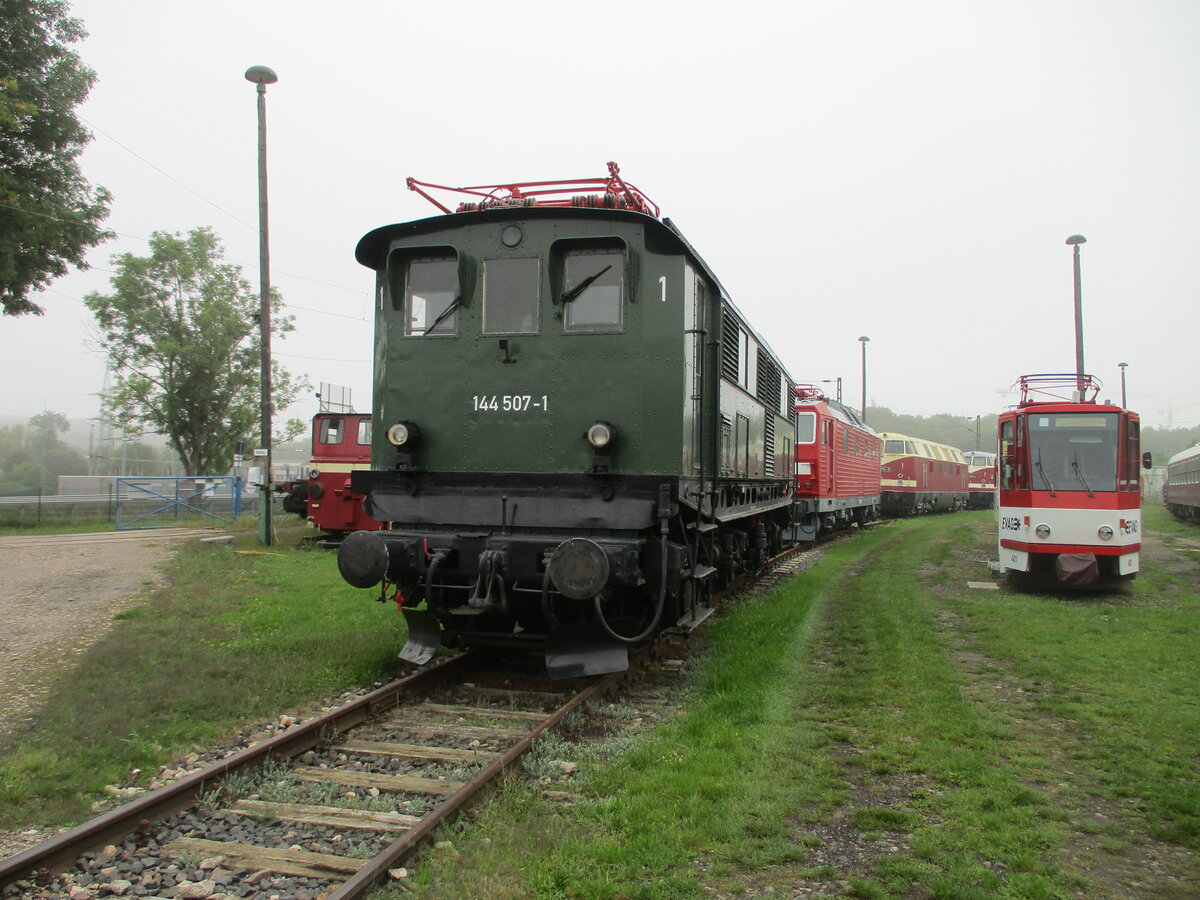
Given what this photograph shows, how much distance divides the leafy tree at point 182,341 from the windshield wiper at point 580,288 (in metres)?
28.5

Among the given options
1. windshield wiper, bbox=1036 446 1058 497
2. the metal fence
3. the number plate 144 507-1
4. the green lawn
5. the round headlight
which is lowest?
the green lawn

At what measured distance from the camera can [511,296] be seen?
21.6 ft

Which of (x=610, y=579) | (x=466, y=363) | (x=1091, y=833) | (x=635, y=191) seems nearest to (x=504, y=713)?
(x=610, y=579)

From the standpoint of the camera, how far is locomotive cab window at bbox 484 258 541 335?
6.54 m

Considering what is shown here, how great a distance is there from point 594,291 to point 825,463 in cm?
1345

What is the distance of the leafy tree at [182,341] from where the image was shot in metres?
31.3

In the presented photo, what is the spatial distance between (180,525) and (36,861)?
68.0 feet

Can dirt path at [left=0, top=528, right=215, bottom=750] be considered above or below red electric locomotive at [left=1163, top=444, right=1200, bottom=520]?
below

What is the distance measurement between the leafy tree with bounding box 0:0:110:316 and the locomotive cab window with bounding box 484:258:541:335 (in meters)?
15.0

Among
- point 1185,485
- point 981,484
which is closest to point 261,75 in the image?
point 1185,485

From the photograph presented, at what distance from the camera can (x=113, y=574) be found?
12.0m

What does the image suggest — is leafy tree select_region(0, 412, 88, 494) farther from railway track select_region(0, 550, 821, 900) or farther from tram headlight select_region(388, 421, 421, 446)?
railway track select_region(0, 550, 821, 900)

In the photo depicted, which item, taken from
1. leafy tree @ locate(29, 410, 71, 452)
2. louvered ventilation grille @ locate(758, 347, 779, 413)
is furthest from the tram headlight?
leafy tree @ locate(29, 410, 71, 452)

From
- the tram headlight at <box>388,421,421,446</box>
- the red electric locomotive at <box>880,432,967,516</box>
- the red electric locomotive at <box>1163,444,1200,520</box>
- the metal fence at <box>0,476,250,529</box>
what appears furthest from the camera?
the red electric locomotive at <box>880,432,967,516</box>
